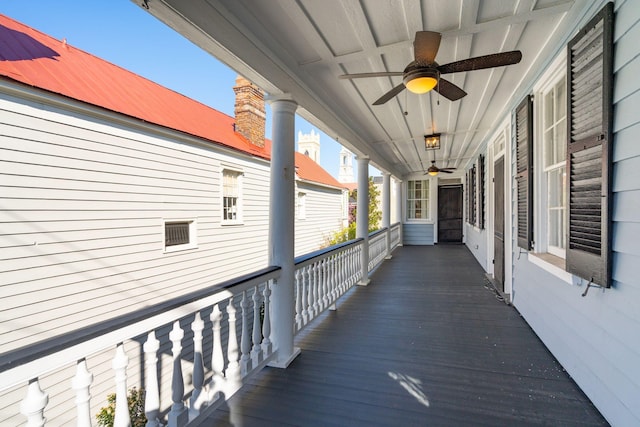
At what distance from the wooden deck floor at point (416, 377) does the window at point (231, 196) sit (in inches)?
137

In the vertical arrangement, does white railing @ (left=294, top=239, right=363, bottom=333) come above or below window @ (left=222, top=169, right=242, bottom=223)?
below

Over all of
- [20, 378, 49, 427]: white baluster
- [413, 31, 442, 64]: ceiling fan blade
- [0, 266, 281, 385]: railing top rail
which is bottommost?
[20, 378, 49, 427]: white baluster

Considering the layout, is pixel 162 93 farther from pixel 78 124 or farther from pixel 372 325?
pixel 372 325

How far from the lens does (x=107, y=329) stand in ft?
3.92

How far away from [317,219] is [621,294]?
30.3 feet

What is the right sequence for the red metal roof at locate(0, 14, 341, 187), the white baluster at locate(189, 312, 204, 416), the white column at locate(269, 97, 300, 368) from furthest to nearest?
the red metal roof at locate(0, 14, 341, 187) < the white column at locate(269, 97, 300, 368) < the white baluster at locate(189, 312, 204, 416)

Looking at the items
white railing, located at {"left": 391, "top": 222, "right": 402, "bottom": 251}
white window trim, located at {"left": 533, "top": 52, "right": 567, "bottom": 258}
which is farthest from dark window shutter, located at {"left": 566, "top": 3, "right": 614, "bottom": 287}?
white railing, located at {"left": 391, "top": 222, "right": 402, "bottom": 251}

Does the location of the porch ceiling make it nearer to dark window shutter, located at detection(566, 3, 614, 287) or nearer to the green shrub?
dark window shutter, located at detection(566, 3, 614, 287)

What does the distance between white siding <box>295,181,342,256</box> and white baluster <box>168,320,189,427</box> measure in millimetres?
7314

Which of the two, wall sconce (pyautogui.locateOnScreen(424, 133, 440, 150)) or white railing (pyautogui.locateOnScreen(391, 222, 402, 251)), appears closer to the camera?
wall sconce (pyautogui.locateOnScreen(424, 133, 440, 150))

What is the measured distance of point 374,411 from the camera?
1.84m

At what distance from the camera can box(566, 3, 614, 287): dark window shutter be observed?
1.56 meters

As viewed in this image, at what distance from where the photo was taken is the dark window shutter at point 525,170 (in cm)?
284

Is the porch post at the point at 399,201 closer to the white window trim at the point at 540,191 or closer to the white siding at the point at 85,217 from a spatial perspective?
the white siding at the point at 85,217
